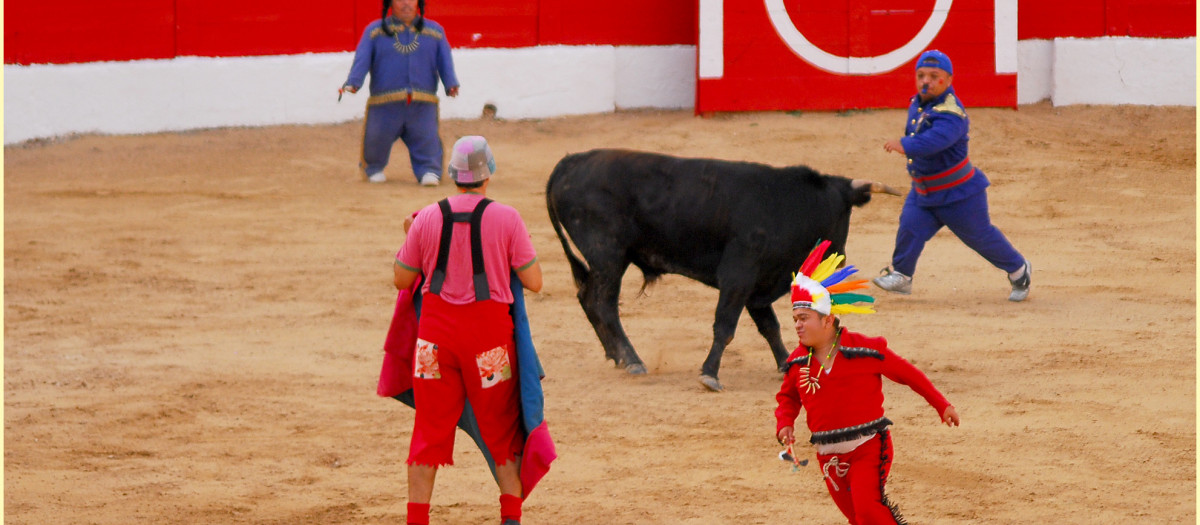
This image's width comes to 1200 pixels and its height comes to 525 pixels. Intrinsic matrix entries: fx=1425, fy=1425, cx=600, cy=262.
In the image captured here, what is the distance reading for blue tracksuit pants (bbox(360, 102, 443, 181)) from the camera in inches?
461

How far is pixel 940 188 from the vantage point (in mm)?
8234

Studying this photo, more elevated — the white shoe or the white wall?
the white wall

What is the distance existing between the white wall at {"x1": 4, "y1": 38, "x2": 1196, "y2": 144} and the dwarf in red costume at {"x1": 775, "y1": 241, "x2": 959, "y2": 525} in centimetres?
1012

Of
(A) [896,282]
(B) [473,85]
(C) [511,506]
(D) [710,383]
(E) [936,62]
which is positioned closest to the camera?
(C) [511,506]

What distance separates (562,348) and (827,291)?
3.50 meters

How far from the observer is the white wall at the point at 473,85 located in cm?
1305

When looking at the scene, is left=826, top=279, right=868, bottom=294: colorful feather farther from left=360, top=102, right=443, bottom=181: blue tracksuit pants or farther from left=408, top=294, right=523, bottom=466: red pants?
→ left=360, top=102, right=443, bottom=181: blue tracksuit pants

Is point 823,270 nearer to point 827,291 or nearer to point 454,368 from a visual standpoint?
point 827,291

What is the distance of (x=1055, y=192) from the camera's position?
11375mm

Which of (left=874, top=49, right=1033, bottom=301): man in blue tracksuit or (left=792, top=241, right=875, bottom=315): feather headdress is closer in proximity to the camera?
(left=792, top=241, right=875, bottom=315): feather headdress

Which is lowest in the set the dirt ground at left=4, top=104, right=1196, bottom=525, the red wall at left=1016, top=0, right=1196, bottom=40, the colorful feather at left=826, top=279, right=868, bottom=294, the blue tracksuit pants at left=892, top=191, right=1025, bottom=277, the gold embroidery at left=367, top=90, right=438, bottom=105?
the dirt ground at left=4, top=104, right=1196, bottom=525

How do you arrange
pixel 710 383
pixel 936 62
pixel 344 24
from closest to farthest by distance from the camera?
1. pixel 710 383
2. pixel 936 62
3. pixel 344 24

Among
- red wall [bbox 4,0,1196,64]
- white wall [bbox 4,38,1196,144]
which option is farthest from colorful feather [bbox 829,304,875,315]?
white wall [bbox 4,38,1196,144]

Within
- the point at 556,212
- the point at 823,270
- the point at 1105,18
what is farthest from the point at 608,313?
the point at 1105,18
